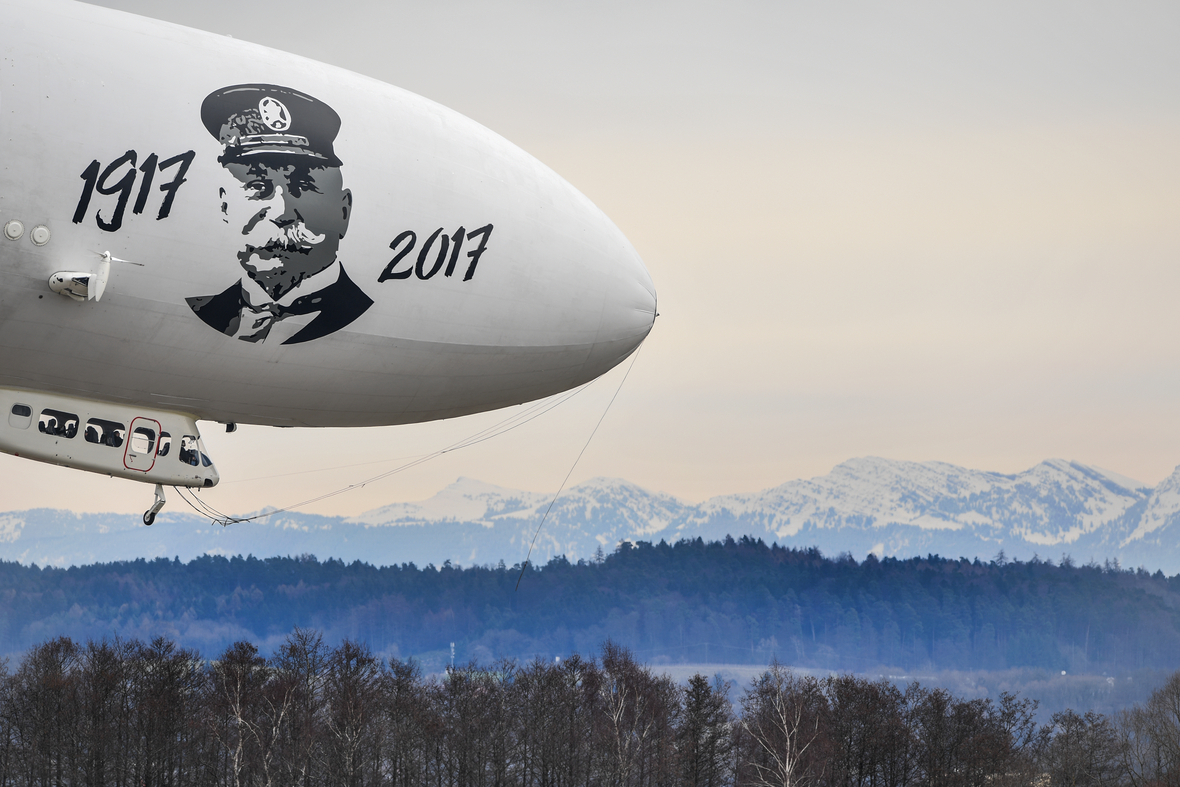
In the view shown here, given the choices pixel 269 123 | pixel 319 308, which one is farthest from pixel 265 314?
pixel 269 123

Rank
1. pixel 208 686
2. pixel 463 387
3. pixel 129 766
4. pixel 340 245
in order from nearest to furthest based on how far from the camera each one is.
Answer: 1. pixel 340 245
2. pixel 463 387
3. pixel 129 766
4. pixel 208 686

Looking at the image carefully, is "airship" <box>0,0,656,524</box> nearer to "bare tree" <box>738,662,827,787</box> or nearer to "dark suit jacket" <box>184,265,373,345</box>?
"dark suit jacket" <box>184,265,373,345</box>

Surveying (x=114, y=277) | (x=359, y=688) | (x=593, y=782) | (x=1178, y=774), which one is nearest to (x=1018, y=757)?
(x=1178, y=774)

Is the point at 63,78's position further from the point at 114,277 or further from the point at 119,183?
the point at 114,277

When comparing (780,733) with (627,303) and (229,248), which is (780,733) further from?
(229,248)

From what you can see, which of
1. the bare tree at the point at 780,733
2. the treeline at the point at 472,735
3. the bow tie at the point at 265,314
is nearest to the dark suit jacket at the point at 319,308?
the bow tie at the point at 265,314

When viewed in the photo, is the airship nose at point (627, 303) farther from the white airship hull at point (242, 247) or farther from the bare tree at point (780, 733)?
the bare tree at point (780, 733)
